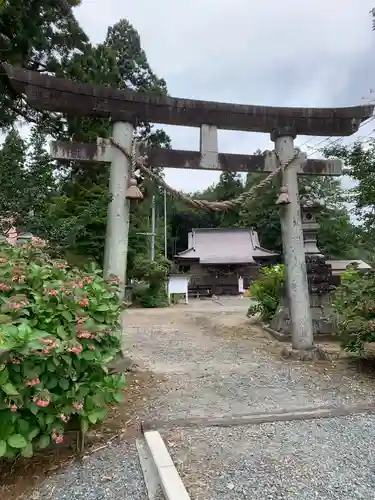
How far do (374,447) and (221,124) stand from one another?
12.6 ft

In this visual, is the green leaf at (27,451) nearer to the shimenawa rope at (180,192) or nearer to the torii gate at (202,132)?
the torii gate at (202,132)

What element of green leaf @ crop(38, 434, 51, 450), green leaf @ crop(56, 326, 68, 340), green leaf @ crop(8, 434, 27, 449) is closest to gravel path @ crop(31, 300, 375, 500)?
green leaf @ crop(38, 434, 51, 450)

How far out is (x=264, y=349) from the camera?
5695mm

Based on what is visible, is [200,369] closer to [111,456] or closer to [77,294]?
[111,456]

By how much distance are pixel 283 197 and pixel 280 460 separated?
3.33 m

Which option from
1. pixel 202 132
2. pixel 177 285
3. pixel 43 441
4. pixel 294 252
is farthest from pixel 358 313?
pixel 177 285

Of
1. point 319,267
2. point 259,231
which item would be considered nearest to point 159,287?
point 319,267

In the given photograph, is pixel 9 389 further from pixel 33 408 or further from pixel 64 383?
pixel 64 383

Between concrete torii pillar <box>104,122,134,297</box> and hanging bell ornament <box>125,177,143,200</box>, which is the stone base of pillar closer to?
concrete torii pillar <box>104,122,134,297</box>

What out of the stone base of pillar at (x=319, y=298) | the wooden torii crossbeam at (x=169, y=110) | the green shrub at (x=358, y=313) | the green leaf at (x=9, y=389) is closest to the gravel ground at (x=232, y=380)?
the green shrub at (x=358, y=313)

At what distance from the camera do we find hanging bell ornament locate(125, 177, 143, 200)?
4.24 metres

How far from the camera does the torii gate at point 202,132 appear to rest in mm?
4289

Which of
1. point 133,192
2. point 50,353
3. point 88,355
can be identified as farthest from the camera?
point 133,192

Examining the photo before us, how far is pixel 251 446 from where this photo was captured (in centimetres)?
241
